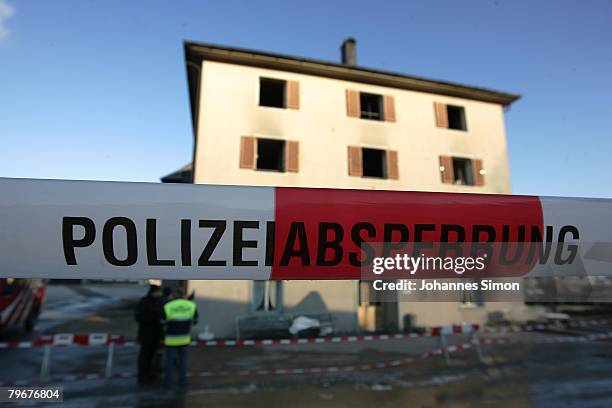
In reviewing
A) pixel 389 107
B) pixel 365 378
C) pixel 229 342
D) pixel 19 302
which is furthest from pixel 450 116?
pixel 19 302

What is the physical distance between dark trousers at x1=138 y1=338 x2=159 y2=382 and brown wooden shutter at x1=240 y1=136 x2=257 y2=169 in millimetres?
6670

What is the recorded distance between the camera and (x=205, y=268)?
2.26 m

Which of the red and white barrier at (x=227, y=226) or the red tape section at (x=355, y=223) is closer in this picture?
the red and white barrier at (x=227, y=226)

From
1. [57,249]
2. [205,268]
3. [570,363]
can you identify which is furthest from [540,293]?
[570,363]

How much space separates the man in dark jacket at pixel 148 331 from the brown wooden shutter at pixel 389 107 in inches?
428

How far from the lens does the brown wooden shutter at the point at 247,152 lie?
39.1 ft

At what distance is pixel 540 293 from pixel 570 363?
6337mm

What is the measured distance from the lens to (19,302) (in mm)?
9891

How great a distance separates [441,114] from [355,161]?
15.4ft

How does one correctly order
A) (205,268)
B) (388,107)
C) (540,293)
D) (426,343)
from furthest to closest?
1. (388,107)
2. (426,343)
3. (540,293)
4. (205,268)

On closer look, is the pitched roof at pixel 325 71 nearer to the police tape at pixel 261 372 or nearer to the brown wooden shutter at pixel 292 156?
the brown wooden shutter at pixel 292 156

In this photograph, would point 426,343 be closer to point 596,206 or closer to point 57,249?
point 596,206

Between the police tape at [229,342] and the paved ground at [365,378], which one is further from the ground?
the police tape at [229,342]

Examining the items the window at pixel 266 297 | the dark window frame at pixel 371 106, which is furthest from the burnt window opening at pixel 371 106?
the window at pixel 266 297
